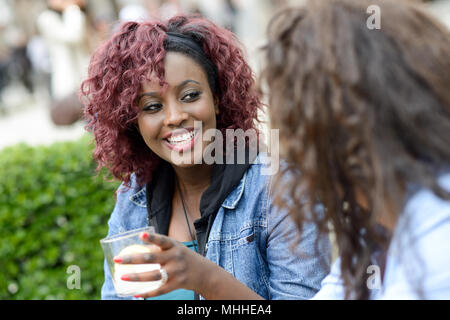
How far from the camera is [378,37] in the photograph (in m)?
1.38

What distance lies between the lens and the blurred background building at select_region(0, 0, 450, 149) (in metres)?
→ 8.04

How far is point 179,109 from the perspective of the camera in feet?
7.67

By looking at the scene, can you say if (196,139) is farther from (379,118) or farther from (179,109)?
(379,118)

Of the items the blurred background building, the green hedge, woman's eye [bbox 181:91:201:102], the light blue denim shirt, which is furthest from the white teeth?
the blurred background building

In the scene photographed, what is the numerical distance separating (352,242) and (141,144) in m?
1.42


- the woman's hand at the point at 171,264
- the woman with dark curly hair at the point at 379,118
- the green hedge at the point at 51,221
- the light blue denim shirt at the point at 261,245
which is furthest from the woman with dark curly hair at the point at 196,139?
the green hedge at the point at 51,221

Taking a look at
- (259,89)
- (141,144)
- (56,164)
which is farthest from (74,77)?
(259,89)

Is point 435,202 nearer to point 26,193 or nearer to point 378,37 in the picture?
point 378,37

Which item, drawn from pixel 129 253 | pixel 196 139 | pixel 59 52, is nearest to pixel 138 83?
pixel 196 139

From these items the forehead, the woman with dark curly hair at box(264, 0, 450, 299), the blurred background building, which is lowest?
the woman with dark curly hair at box(264, 0, 450, 299)

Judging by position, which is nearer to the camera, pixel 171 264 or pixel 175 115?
pixel 171 264

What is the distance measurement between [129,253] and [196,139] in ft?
2.54

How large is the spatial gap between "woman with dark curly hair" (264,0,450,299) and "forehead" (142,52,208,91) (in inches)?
33.5
